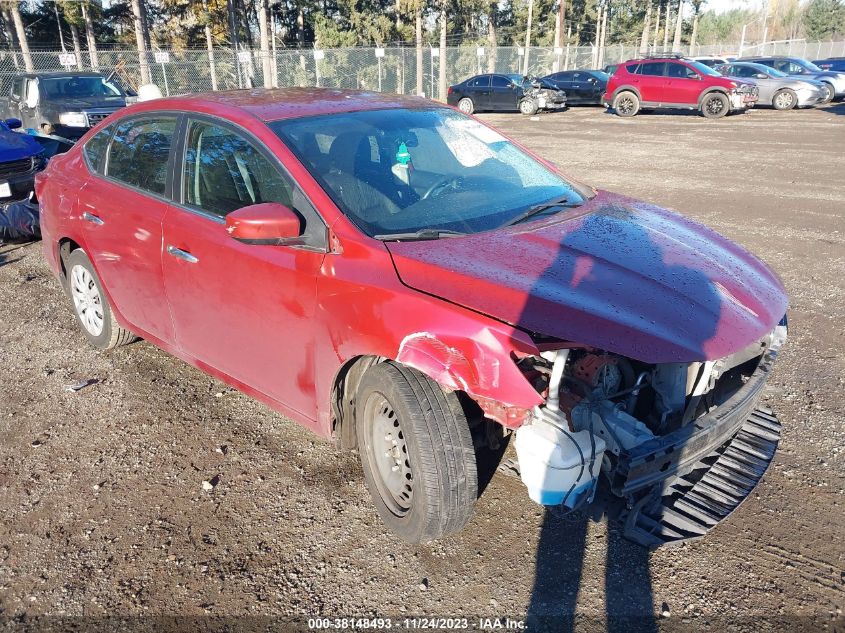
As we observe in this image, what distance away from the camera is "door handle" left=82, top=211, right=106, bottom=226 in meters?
4.09

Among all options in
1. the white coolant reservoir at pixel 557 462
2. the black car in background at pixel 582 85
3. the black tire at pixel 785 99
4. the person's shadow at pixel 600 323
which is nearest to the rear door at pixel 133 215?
the person's shadow at pixel 600 323

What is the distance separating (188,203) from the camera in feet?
11.4

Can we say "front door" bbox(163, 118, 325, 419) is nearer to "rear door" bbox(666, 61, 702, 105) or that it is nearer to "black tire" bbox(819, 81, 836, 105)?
"rear door" bbox(666, 61, 702, 105)

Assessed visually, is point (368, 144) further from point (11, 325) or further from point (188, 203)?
point (11, 325)

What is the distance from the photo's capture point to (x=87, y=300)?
15.3 feet

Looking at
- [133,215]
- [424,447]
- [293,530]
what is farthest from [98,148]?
[424,447]

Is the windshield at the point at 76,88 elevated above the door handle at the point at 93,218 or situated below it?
above

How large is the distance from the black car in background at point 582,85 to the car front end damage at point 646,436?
25.3m

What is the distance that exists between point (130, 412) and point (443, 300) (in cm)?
247

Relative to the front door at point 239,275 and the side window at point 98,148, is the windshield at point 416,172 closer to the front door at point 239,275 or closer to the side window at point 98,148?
the front door at point 239,275

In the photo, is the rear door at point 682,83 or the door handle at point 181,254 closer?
the door handle at point 181,254

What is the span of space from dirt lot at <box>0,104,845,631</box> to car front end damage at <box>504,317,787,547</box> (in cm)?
18

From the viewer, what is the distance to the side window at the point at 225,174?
3100mm

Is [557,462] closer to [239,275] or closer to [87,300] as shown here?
[239,275]
